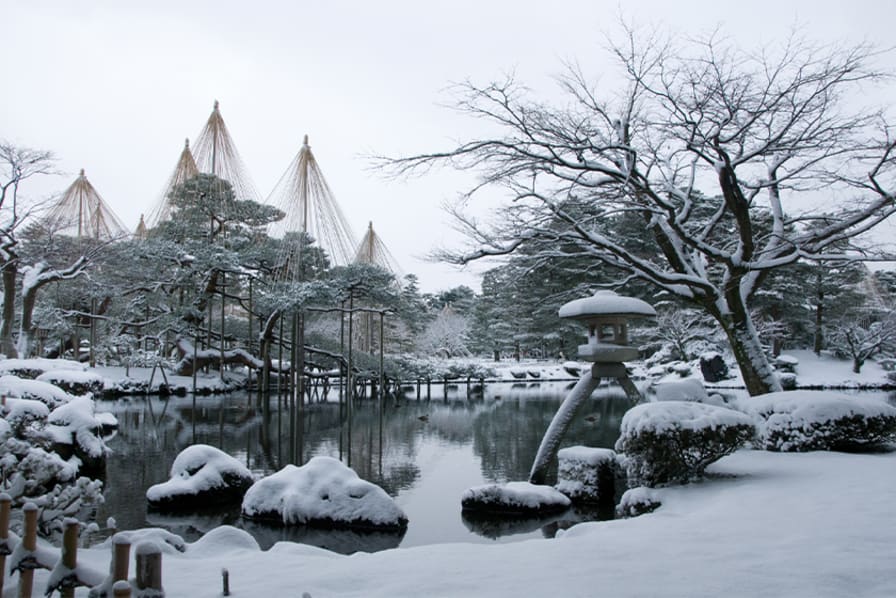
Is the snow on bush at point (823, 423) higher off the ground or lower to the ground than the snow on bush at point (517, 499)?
higher

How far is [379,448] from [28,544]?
A: 10.3m

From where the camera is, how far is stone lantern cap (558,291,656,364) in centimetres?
878

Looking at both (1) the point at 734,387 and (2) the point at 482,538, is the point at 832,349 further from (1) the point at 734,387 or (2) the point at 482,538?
(2) the point at 482,538

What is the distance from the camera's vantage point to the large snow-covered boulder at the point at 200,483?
7.78 m

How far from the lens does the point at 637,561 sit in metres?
3.77

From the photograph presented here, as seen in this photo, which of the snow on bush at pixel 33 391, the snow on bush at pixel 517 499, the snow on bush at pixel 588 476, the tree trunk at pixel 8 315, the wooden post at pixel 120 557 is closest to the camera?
the wooden post at pixel 120 557

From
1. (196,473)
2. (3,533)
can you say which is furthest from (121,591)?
(196,473)

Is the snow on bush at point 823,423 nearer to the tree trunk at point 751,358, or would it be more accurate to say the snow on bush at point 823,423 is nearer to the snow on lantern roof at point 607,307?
the tree trunk at point 751,358

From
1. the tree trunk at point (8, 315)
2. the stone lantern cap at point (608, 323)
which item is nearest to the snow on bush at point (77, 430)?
the stone lantern cap at point (608, 323)

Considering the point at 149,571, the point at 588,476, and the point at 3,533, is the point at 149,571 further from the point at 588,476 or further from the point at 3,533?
the point at 588,476

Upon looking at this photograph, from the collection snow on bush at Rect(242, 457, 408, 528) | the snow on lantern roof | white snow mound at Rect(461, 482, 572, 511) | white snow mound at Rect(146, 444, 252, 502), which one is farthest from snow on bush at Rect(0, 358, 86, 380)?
the snow on lantern roof

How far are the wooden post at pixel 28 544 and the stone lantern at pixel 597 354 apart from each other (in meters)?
6.63

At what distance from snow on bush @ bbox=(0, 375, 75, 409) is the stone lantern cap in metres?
7.92

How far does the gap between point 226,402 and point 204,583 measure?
67.4 ft
